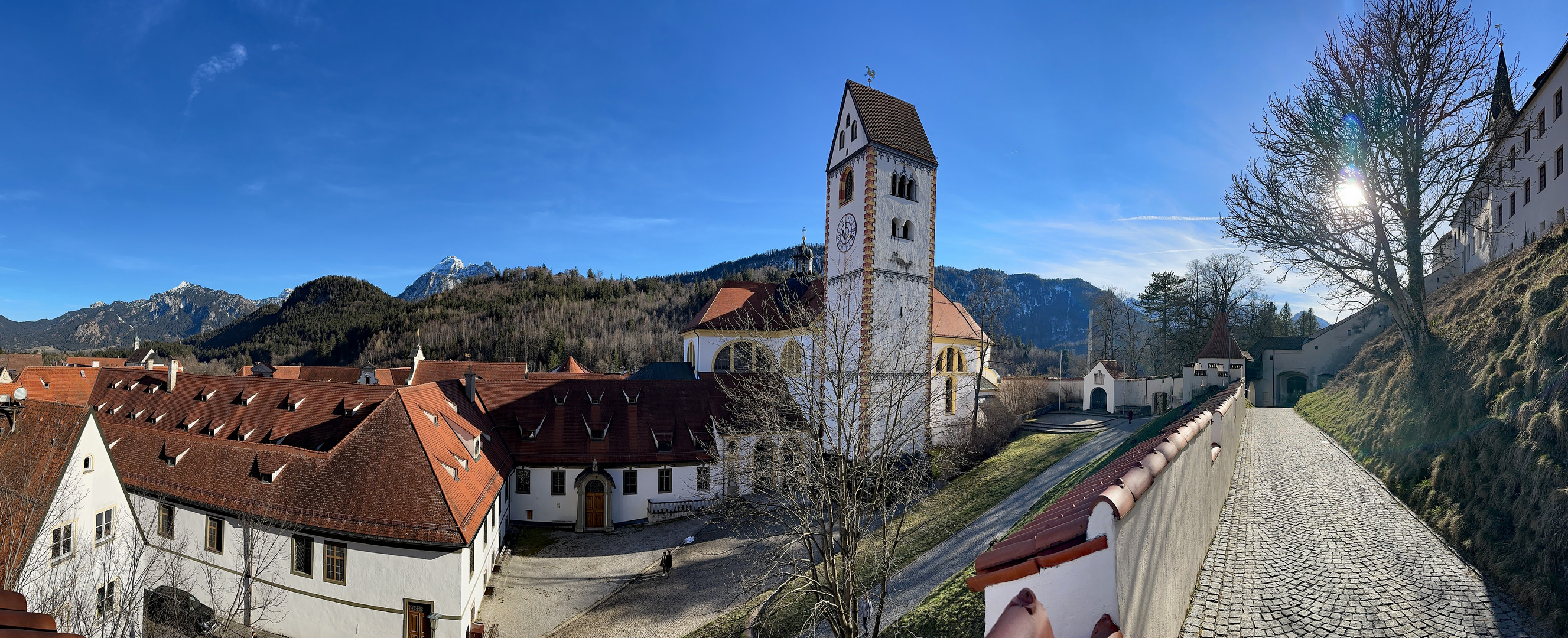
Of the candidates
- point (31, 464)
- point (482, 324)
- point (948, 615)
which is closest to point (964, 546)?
point (948, 615)

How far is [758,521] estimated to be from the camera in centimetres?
2412

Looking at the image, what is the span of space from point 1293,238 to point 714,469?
20.8 meters

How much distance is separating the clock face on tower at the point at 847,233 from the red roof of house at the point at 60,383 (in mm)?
39750

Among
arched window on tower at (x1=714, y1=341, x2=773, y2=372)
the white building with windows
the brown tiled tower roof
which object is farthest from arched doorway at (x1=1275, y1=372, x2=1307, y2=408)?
arched window on tower at (x1=714, y1=341, x2=773, y2=372)

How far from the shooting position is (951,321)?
30641 millimetres

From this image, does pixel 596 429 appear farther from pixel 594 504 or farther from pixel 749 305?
pixel 749 305

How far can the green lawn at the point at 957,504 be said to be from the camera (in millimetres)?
15688

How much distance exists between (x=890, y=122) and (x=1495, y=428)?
20404 mm

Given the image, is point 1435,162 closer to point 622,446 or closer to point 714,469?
point 714,469

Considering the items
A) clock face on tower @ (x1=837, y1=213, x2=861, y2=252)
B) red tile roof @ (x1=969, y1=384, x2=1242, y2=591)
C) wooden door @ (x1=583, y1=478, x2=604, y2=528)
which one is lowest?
wooden door @ (x1=583, y1=478, x2=604, y2=528)

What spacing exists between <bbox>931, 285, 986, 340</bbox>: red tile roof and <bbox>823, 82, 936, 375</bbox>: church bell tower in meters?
3.09

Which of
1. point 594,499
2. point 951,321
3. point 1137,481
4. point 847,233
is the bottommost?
point 594,499

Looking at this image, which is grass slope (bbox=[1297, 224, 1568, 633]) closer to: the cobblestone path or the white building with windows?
the cobblestone path

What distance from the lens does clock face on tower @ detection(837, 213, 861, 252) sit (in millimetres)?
26062
